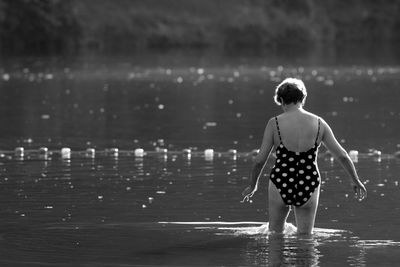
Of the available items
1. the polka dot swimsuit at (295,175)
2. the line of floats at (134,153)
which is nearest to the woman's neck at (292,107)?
the polka dot swimsuit at (295,175)

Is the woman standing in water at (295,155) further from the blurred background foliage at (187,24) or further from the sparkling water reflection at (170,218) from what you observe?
the blurred background foliage at (187,24)

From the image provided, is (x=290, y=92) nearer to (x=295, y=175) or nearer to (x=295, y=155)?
(x=295, y=155)

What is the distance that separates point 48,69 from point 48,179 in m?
35.3

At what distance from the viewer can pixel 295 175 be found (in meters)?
12.3

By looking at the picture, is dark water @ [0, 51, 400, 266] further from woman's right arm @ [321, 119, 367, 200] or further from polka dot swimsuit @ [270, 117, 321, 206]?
woman's right arm @ [321, 119, 367, 200]

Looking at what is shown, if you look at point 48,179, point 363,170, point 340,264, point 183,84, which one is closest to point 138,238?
point 340,264

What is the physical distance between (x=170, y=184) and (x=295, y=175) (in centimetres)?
477

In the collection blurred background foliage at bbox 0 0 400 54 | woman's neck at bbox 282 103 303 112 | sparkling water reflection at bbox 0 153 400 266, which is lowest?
sparkling water reflection at bbox 0 153 400 266

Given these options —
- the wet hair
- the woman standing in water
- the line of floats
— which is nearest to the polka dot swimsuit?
the woman standing in water

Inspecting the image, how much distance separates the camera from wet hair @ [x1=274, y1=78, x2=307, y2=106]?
479 inches

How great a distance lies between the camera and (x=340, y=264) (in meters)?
11.4

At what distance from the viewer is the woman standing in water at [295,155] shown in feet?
40.3

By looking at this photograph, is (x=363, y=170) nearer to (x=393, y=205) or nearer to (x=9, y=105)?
(x=393, y=205)

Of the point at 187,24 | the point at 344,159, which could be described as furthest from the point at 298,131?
the point at 187,24
